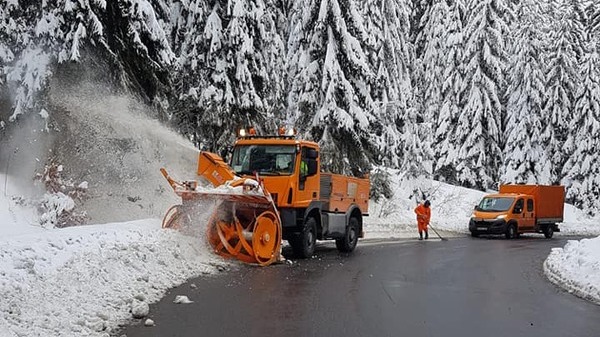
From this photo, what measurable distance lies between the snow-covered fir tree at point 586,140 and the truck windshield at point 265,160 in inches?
1250

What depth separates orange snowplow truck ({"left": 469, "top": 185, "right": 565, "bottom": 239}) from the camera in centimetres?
2608

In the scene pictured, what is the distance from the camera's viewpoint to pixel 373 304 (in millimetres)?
8922

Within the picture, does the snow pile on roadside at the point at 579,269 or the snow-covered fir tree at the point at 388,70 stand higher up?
the snow-covered fir tree at the point at 388,70

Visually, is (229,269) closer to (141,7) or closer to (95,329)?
(95,329)

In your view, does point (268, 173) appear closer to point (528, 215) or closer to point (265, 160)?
point (265, 160)

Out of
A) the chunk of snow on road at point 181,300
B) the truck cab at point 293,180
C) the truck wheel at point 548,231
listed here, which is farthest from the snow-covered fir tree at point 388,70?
the chunk of snow on road at point 181,300

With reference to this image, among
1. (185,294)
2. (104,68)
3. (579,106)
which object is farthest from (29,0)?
(579,106)

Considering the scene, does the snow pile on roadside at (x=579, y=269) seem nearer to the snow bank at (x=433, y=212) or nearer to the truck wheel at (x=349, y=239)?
the truck wheel at (x=349, y=239)

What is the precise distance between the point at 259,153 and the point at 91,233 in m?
5.13

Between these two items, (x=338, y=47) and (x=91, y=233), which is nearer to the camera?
(x=91, y=233)

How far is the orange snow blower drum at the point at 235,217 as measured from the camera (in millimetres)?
12281

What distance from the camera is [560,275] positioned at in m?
12.1

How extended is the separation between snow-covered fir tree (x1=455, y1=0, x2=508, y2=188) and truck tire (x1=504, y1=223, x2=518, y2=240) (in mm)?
13754

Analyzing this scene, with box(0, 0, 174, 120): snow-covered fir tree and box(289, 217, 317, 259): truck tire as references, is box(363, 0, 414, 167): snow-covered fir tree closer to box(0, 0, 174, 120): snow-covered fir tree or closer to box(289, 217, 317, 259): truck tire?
box(0, 0, 174, 120): snow-covered fir tree
